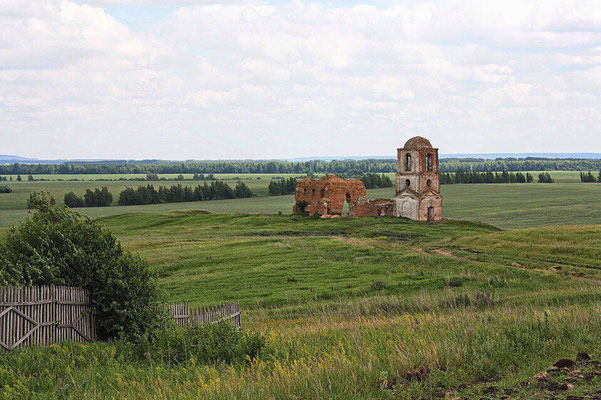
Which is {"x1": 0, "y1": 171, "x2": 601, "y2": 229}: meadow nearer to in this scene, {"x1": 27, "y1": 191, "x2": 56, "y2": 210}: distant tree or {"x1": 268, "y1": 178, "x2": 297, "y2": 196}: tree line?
{"x1": 268, "y1": 178, "x2": 297, "y2": 196}: tree line

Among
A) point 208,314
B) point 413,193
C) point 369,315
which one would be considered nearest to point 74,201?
point 413,193

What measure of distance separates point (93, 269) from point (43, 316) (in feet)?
7.60

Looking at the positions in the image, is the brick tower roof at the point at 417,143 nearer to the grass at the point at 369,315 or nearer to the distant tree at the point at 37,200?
the grass at the point at 369,315

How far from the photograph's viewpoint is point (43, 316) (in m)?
13.0

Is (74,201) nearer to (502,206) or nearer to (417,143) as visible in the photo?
(502,206)

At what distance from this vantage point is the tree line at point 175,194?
461 ft

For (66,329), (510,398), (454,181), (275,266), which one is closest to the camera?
(510,398)

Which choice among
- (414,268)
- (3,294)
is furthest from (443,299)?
(3,294)

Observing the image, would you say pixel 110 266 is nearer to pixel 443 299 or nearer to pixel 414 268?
pixel 443 299

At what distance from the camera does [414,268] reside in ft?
109

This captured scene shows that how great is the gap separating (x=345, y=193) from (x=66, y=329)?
195ft

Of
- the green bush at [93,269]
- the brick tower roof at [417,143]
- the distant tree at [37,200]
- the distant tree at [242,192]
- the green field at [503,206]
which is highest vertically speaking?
the brick tower roof at [417,143]

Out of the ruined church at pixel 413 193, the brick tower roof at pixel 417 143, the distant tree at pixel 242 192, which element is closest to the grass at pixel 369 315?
the ruined church at pixel 413 193

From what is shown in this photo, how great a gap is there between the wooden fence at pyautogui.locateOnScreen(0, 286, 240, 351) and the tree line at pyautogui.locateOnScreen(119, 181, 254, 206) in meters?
130
